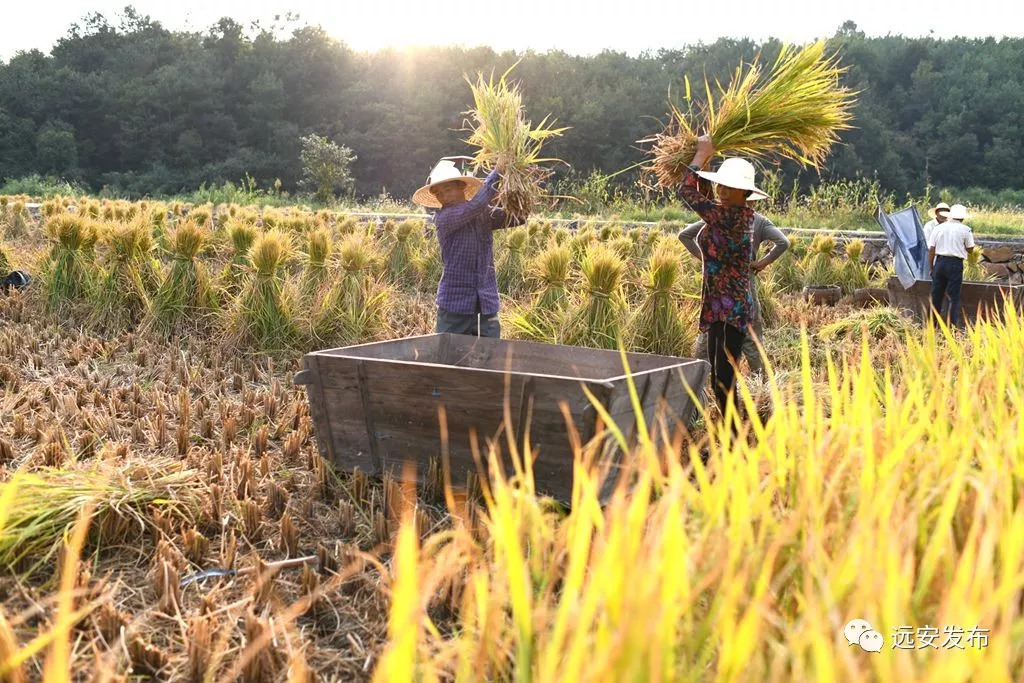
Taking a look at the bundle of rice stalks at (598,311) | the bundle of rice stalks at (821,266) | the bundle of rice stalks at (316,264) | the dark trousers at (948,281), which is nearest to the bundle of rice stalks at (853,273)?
the bundle of rice stalks at (821,266)

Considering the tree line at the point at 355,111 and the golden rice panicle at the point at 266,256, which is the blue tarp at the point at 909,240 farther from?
the tree line at the point at 355,111

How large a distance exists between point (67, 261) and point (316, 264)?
2.10m

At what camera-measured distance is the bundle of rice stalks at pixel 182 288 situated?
727cm

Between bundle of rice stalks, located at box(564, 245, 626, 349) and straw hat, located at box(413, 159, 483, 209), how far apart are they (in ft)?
4.28

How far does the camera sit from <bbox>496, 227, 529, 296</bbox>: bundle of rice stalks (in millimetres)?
10461

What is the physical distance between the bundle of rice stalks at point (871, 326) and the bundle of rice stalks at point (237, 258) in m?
4.71

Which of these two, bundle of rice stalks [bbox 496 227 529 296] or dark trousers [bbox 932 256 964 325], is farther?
bundle of rice stalks [bbox 496 227 529 296]

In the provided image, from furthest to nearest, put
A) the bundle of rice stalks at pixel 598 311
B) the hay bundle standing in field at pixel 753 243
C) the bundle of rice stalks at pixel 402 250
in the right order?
the bundle of rice stalks at pixel 402 250 < the bundle of rice stalks at pixel 598 311 < the hay bundle standing in field at pixel 753 243

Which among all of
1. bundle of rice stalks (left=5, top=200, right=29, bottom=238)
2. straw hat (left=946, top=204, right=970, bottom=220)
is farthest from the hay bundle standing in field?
bundle of rice stalks (left=5, top=200, right=29, bottom=238)

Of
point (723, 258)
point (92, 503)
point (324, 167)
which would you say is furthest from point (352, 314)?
point (324, 167)

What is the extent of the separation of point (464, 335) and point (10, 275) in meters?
5.34

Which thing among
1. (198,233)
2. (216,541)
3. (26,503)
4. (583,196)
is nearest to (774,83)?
(216,541)

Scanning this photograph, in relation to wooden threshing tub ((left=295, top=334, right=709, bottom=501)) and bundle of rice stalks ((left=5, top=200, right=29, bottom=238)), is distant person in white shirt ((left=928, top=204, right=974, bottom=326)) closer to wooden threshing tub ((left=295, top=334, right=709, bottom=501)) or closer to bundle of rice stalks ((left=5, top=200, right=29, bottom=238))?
wooden threshing tub ((left=295, top=334, right=709, bottom=501))

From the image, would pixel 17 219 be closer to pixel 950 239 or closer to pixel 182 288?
pixel 182 288
